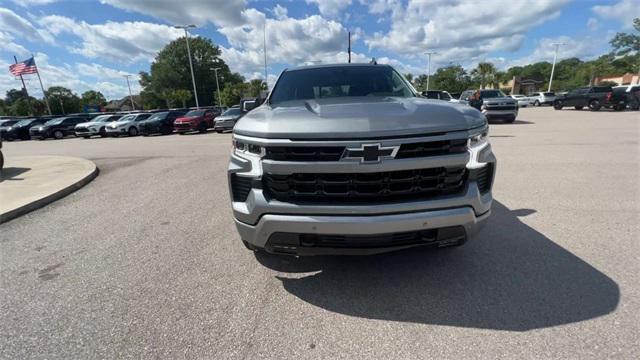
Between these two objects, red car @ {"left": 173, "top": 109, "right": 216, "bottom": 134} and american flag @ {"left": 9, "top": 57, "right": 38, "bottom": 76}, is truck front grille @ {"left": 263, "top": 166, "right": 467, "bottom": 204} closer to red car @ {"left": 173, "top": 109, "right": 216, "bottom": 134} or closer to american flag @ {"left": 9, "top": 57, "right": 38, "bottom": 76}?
red car @ {"left": 173, "top": 109, "right": 216, "bottom": 134}

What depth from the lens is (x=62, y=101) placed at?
252ft

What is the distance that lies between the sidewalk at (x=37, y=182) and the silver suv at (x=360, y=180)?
4.93m

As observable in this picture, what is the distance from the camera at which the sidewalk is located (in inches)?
201

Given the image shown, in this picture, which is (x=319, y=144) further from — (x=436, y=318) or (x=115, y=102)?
(x=115, y=102)

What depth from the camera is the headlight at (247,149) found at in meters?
2.23

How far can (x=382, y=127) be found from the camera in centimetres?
208

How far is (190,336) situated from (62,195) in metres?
5.50

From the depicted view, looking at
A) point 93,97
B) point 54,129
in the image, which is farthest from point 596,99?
point 93,97

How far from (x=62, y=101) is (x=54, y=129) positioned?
7048 centimetres

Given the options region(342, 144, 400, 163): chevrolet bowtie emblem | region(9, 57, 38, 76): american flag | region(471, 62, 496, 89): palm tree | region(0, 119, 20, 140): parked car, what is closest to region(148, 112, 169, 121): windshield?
region(0, 119, 20, 140): parked car

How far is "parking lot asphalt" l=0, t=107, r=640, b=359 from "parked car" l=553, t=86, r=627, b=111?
928 inches

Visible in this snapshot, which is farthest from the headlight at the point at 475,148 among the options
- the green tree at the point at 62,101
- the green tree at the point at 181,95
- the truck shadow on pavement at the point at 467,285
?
the green tree at the point at 62,101

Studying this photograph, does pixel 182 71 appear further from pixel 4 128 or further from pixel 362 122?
pixel 362 122

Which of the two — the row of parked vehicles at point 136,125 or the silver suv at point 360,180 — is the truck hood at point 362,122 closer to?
the silver suv at point 360,180
